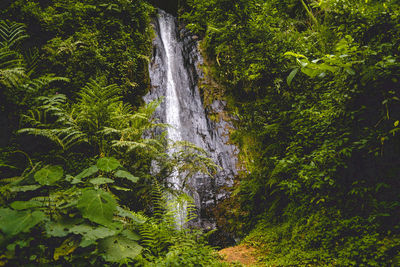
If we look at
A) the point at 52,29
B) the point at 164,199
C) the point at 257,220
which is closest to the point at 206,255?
the point at 164,199

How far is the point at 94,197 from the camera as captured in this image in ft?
5.33

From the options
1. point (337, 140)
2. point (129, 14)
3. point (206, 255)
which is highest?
point (129, 14)

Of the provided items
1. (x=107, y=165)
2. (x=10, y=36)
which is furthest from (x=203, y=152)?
(x=10, y=36)

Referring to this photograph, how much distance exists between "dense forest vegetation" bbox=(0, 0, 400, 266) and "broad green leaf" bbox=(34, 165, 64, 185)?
0.01 metres

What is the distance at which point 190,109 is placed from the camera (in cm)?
582

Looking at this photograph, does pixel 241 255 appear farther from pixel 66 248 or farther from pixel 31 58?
pixel 31 58

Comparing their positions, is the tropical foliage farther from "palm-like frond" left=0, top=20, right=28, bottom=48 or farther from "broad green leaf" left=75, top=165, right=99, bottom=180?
"palm-like frond" left=0, top=20, right=28, bottom=48

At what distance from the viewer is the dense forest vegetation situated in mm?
1742

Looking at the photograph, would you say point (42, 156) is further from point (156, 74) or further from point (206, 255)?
point (156, 74)

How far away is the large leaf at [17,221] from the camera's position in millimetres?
1293

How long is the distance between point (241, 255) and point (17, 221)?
3.14m

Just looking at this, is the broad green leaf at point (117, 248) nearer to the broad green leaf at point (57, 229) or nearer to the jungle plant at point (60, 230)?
the jungle plant at point (60, 230)

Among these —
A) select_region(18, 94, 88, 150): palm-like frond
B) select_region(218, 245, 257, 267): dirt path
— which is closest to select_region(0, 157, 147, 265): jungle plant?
select_region(18, 94, 88, 150): palm-like frond

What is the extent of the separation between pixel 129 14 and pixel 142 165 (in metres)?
4.63
